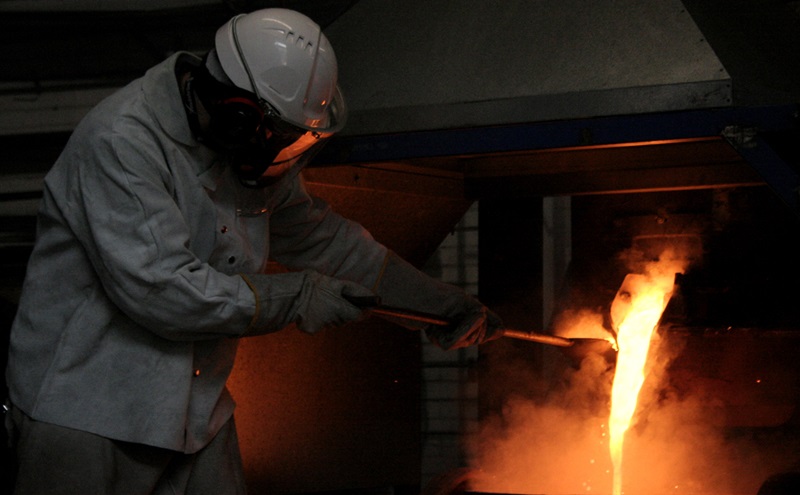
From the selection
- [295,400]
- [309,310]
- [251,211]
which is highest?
[251,211]

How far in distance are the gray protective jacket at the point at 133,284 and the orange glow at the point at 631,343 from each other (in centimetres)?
138

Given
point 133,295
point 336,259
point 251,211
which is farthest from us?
point 336,259

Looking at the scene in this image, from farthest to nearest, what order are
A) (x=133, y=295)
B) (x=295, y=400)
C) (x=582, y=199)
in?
1. (x=582, y=199)
2. (x=295, y=400)
3. (x=133, y=295)

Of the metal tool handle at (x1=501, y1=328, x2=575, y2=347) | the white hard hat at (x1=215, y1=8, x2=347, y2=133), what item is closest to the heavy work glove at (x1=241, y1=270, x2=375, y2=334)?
the white hard hat at (x1=215, y1=8, x2=347, y2=133)

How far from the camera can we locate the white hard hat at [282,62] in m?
1.88

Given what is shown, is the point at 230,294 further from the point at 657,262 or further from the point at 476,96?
the point at 657,262

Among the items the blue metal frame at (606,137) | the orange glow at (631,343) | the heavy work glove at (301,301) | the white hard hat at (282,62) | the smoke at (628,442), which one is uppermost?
the white hard hat at (282,62)

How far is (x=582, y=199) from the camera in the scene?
10.3 ft

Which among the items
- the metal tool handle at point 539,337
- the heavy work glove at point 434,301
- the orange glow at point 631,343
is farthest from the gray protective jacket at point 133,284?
the orange glow at point 631,343

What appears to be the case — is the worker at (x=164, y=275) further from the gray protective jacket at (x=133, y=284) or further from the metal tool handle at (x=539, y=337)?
the metal tool handle at (x=539, y=337)

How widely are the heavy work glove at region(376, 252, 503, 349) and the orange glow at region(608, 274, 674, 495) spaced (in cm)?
59

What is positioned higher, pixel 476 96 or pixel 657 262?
pixel 476 96

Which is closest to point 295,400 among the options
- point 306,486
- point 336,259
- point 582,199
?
point 306,486

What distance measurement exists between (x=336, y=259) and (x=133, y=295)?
0.72 metres
